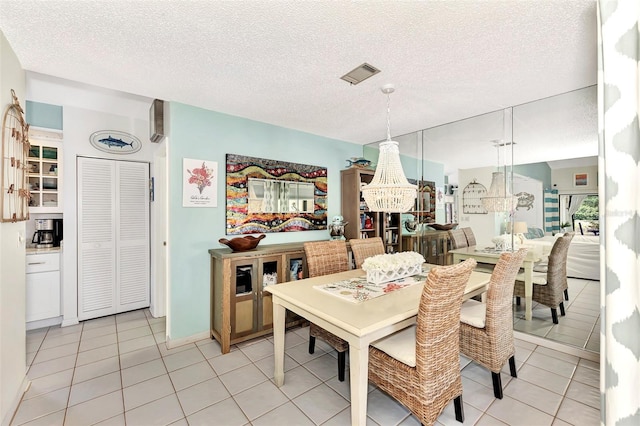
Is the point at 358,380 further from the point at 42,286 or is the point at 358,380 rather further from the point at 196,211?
the point at 42,286

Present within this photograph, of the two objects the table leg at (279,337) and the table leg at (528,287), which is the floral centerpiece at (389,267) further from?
the table leg at (528,287)

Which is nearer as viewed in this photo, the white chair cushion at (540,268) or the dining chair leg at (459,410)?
the dining chair leg at (459,410)

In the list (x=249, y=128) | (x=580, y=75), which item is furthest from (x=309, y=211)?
(x=580, y=75)

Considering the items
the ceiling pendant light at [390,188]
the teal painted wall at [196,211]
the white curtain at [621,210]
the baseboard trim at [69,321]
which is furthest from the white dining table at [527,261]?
the baseboard trim at [69,321]

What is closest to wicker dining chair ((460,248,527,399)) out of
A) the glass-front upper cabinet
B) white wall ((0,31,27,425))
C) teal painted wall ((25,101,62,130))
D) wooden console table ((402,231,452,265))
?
wooden console table ((402,231,452,265))

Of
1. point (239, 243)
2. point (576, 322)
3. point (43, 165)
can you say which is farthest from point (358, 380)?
point (43, 165)

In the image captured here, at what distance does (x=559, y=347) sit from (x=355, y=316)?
2.41 metres

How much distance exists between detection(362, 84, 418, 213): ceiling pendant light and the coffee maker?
3763 millimetres

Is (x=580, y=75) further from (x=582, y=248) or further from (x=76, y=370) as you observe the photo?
(x=76, y=370)

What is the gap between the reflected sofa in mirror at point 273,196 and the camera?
3135mm

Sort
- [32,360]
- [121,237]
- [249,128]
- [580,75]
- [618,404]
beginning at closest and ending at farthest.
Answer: [618,404] → [580,75] → [32,360] → [249,128] → [121,237]

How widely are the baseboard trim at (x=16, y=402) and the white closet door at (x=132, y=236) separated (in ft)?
4.87

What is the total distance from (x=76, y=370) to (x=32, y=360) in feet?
1.71

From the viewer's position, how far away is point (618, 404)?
44.2 inches
